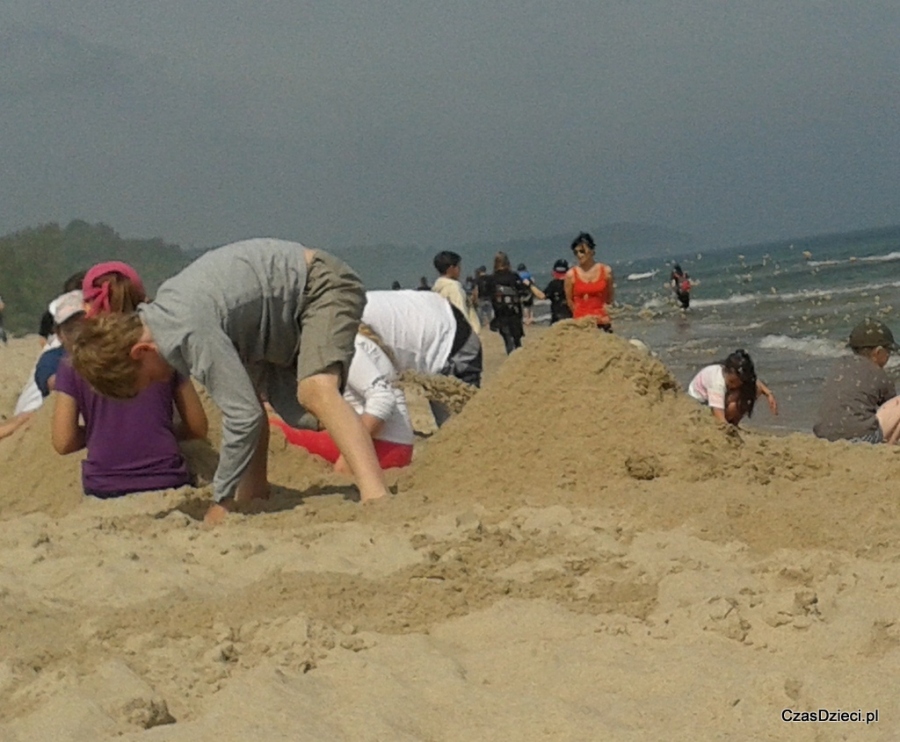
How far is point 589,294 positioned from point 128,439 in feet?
16.2

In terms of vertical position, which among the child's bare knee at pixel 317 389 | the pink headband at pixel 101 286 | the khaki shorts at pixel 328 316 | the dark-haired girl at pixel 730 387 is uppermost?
the pink headband at pixel 101 286

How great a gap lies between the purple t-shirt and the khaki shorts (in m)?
0.54

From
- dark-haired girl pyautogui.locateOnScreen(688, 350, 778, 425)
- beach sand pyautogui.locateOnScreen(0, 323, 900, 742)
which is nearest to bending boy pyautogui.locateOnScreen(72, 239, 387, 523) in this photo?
beach sand pyautogui.locateOnScreen(0, 323, 900, 742)

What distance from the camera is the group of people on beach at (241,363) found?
150 inches

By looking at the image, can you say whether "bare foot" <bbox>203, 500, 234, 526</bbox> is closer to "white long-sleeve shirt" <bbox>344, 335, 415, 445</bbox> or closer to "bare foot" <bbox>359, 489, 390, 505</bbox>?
"bare foot" <bbox>359, 489, 390, 505</bbox>

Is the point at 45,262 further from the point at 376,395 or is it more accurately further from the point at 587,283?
the point at 376,395

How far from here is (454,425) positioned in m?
4.47

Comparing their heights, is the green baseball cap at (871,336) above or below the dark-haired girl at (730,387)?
above

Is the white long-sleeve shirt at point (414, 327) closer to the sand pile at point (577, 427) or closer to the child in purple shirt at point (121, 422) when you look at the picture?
the sand pile at point (577, 427)

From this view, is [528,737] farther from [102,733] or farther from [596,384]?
[596,384]

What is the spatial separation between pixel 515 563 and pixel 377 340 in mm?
2121

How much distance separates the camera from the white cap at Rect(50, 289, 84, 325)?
16.1 feet

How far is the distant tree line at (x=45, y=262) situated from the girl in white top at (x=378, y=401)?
61.5 feet

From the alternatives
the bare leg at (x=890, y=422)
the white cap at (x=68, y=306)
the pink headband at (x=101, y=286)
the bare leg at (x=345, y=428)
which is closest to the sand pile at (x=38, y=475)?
the white cap at (x=68, y=306)
